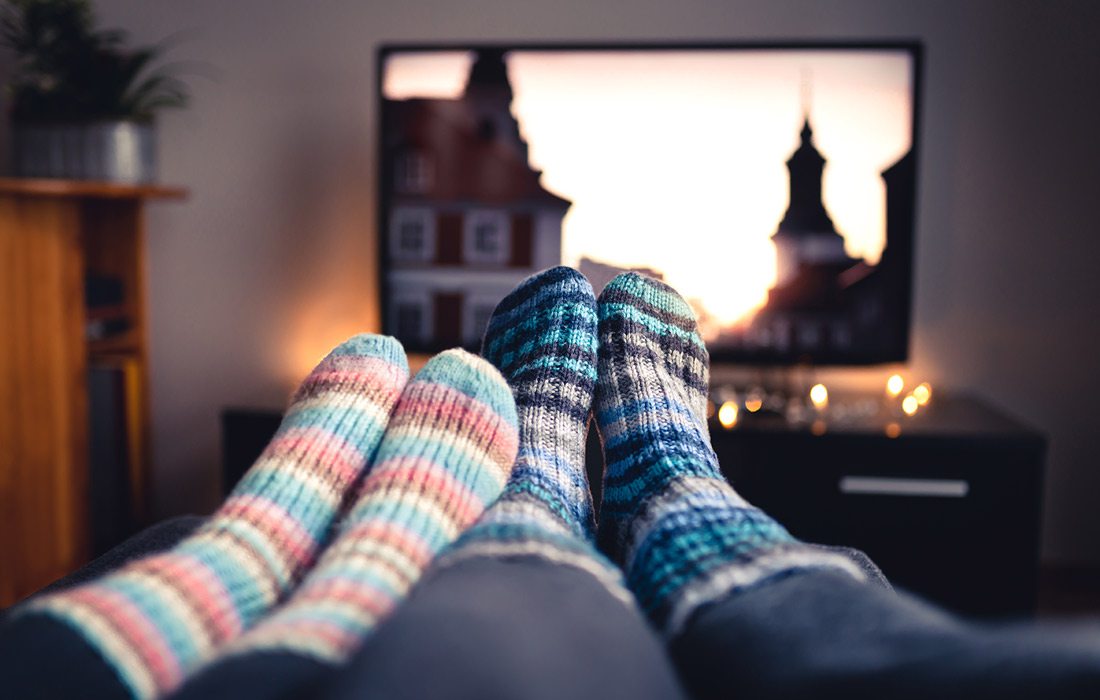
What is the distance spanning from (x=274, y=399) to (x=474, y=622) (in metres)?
1.95

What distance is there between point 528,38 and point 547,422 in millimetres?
1412

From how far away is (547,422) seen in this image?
887 mm

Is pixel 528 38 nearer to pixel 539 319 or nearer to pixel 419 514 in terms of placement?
pixel 539 319

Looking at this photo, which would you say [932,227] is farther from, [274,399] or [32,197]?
[32,197]

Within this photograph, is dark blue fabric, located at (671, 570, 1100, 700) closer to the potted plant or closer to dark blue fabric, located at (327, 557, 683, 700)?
dark blue fabric, located at (327, 557, 683, 700)

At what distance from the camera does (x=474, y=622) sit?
37 cm

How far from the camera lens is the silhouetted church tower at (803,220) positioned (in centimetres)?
190

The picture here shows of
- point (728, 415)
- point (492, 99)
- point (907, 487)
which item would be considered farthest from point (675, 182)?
point (907, 487)

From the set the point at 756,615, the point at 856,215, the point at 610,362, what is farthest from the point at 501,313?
the point at 856,215

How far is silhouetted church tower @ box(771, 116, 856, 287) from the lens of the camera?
1.90 m

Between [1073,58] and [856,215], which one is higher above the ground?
[1073,58]

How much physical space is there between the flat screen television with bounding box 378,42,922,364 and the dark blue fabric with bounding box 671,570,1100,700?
1.44m

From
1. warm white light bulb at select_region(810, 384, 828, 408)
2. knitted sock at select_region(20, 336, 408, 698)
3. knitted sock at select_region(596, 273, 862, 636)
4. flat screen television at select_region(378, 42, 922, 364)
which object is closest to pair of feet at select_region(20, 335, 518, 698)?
knitted sock at select_region(20, 336, 408, 698)

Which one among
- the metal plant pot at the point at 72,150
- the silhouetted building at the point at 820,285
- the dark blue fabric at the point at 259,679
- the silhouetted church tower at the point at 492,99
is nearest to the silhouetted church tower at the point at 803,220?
the silhouetted building at the point at 820,285
